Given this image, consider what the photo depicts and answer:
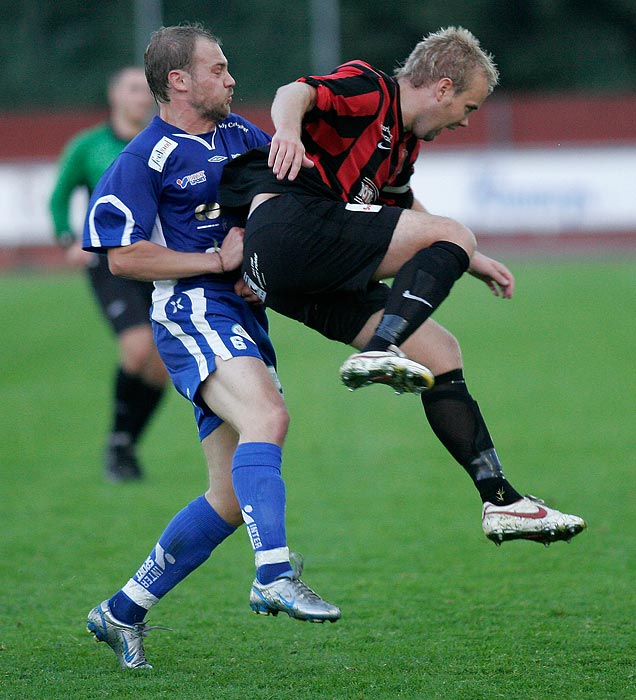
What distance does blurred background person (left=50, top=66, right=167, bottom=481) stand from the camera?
276 inches

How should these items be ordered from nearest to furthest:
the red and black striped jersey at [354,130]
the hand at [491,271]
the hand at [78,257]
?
the red and black striped jersey at [354,130] → the hand at [491,271] → the hand at [78,257]

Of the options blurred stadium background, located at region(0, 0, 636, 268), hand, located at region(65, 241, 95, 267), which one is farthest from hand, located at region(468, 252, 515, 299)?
blurred stadium background, located at region(0, 0, 636, 268)

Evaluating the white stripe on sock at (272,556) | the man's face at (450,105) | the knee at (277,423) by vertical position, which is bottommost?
the white stripe on sock at (272,556)

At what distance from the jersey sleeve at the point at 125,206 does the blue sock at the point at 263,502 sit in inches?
31.5

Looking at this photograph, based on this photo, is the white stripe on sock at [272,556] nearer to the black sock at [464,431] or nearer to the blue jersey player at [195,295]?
the blue jersey player at [195,295]

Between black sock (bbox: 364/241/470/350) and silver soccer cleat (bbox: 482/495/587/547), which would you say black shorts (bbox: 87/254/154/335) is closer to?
black sock (bbox: 364/241/470/350)

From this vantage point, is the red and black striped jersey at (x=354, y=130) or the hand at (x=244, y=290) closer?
the red and black striped jersey at (x=354, y=130)

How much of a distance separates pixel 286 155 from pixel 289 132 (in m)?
0.09

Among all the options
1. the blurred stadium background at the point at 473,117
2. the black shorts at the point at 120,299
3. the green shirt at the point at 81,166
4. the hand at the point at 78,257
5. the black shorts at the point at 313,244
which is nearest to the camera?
the black shorts at the point at 313,244

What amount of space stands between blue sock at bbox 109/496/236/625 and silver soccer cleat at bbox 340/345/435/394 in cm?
85

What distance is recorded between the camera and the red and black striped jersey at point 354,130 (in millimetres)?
3736

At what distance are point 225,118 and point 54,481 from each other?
12.4 feet

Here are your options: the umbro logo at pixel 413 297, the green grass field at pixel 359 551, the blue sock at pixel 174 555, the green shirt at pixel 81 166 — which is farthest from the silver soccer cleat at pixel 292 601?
the green shirt at pixel 81 166

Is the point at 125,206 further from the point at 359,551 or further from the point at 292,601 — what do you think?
the point at 359,551
